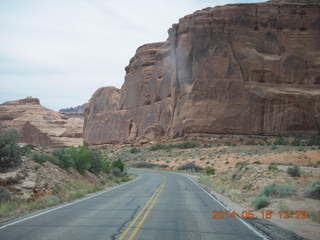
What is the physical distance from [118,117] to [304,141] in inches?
2036

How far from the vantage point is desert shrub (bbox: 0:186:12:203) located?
425 inches

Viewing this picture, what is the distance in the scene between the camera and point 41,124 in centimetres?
13238

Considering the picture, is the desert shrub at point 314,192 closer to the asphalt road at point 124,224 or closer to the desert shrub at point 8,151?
the asphalt road at point 124,224

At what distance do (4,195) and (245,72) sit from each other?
6315 centimetres

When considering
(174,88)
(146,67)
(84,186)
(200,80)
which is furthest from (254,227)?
(146,67)

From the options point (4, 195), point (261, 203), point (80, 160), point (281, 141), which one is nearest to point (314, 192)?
point (261, 203)

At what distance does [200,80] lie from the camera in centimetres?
6700

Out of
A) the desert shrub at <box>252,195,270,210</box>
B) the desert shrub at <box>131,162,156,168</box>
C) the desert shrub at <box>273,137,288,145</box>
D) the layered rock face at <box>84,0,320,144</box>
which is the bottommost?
the desert shrub at <box>131,162,156,168</box>

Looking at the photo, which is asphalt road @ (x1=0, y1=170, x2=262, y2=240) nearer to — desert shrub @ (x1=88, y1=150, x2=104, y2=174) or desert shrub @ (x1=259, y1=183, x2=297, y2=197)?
desert shrub @ (x1=259, y1=183, x2=297, y2=197)

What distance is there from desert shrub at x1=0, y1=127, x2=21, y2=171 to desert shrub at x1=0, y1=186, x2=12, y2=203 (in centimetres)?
190

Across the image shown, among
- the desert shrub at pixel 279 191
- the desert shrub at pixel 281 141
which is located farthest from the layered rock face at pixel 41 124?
the desert shrub at pixel 279 191

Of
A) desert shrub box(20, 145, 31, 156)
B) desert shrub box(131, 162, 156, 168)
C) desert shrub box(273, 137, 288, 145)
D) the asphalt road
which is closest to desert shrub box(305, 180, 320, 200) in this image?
the asphalt road

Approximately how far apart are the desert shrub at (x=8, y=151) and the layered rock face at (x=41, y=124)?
109169 mm
